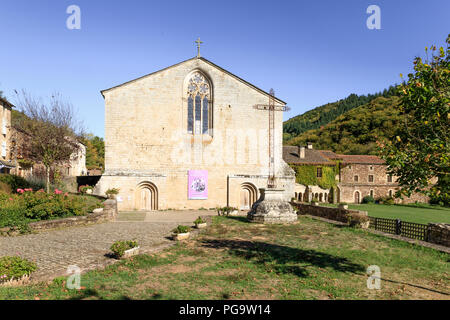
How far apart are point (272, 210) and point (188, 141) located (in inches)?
463

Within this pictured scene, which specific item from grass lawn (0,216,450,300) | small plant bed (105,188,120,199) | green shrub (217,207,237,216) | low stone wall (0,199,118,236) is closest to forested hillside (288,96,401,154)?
green shrub (217,207,237,216)

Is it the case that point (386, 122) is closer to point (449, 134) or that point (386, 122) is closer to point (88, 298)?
point (449, 134)

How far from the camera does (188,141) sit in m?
25.4

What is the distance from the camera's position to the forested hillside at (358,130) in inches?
2729

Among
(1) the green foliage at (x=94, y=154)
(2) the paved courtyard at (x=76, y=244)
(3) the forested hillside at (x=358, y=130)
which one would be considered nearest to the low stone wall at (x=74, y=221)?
(2) the paved courtyard at (x=76, y=244)

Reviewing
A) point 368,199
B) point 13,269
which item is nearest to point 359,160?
point 368,199

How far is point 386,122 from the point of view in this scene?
73250 millimetres

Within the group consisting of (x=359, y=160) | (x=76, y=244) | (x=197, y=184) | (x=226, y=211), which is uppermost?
(x=359, y=160)

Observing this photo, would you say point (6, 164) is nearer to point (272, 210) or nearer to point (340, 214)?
point (272, 210)

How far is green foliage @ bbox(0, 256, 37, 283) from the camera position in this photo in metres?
6.14

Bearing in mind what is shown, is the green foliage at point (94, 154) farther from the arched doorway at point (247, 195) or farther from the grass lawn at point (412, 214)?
Answer: the grass lawn at point (412, 214)

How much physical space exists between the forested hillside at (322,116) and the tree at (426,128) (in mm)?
94907
